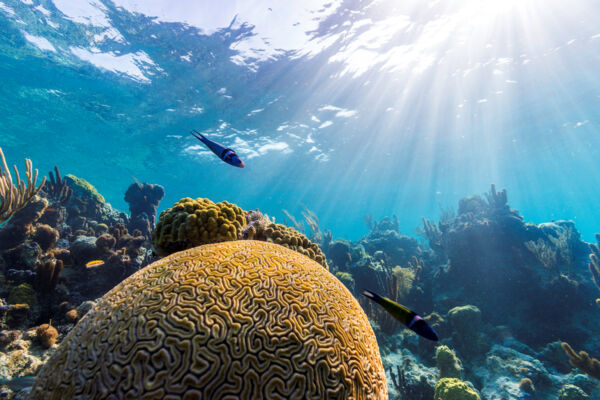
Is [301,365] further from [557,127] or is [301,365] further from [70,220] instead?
[557,127]

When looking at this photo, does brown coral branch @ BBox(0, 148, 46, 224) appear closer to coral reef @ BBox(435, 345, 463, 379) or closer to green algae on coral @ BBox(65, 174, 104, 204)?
green algae on coral @ BBox(65, 174, 104, 204)

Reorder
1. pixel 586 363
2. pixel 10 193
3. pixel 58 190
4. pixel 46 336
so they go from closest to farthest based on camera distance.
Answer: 1. pixel 46 336
2. pixel 10 193
3. pixel 586 363
4. pixel 58 190

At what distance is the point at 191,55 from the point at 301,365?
1772 centimetres

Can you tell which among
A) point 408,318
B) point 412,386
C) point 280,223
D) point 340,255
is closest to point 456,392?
point 412,386

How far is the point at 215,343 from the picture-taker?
1.73 m

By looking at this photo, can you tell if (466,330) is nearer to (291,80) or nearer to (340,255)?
(340,255)

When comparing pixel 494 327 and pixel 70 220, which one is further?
pixel 70 220

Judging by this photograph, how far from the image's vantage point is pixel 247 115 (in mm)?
21031

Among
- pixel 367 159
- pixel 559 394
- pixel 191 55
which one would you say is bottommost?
pixel 559 394

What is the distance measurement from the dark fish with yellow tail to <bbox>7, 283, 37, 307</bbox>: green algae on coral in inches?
265

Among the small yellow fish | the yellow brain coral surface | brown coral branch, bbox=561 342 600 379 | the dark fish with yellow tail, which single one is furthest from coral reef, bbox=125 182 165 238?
brown coral branch, bbox=561 342 600 379

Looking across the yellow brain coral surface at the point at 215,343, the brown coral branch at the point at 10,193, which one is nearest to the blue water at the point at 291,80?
the brown coral branch at the point at 10,193

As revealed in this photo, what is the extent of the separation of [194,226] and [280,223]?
532 inches

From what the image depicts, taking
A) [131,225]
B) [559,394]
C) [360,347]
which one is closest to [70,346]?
[360,347]
